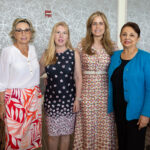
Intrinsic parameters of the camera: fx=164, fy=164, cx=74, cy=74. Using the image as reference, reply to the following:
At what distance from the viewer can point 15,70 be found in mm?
1561

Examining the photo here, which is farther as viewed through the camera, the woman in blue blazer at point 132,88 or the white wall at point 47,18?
the white wall at point 47,18

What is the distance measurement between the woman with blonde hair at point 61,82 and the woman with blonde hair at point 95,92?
0.09 meters

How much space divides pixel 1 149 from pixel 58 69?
1385 millimetres

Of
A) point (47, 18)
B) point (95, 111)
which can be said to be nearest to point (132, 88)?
point (95, 111)

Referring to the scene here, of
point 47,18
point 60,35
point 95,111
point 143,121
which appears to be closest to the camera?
point 143,121

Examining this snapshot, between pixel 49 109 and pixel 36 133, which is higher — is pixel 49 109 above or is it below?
above

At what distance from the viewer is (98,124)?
1805 mm

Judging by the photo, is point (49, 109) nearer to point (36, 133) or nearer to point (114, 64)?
point (36, 133)

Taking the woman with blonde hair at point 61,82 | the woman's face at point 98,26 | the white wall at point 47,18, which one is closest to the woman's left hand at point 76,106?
the woman with blonde hair at point 61,82

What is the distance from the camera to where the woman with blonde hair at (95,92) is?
1.73 m

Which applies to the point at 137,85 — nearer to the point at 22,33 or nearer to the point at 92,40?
the point at 92,40

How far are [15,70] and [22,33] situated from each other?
1.22ft

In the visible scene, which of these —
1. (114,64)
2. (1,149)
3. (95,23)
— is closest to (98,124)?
(114,64)

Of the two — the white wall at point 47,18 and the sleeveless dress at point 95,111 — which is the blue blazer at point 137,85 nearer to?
the sleeveless dress at point 95,111
